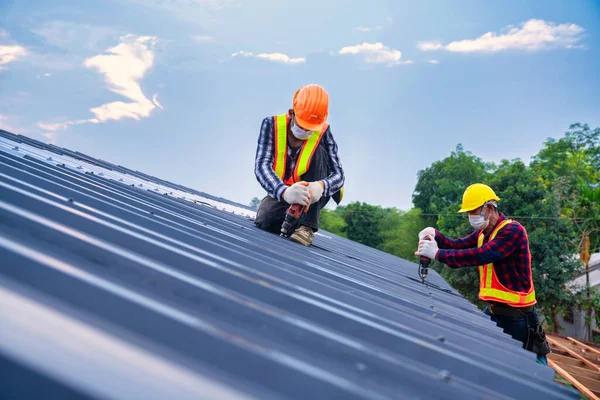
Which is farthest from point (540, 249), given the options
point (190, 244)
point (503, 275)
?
point (190, 244)

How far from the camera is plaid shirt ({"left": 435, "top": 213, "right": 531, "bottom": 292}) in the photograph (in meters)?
4.98

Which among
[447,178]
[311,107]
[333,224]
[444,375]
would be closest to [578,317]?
[447,178]

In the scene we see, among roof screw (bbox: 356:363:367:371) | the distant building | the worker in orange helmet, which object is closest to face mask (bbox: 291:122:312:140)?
the worker in orange helmet

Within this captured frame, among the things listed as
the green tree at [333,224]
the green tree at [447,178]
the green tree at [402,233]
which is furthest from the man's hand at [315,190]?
the green tree at [333,224]

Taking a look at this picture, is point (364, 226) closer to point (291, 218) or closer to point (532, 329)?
point (532, 329)

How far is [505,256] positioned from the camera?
16.7 feet

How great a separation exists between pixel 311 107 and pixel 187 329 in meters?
3.32

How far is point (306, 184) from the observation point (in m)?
4.02

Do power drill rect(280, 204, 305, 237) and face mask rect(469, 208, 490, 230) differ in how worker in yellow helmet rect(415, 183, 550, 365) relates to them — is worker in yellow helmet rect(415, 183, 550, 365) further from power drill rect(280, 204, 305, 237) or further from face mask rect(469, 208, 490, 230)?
power drill rect(280, 204, 305, 237)

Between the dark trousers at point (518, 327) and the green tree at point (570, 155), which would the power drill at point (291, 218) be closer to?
the dark trousers at point (518, 327)

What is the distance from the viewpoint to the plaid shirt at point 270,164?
4234 millimetres

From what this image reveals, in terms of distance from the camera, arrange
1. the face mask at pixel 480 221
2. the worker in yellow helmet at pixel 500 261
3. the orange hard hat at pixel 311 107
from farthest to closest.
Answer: the face mask at pixel 480 221
the worker in yellow helmet at pixel 500 261
the orange hard hat at pixel 311 107

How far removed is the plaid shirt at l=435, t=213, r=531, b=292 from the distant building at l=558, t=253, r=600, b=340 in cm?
2240

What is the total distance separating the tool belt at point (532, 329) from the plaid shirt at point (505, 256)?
251 mm
